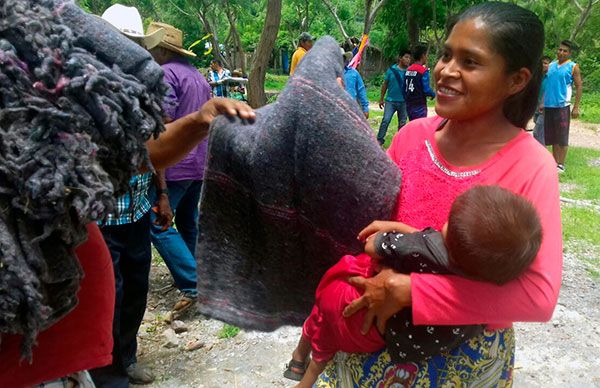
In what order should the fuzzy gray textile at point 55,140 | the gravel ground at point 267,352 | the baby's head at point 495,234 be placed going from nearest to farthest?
the fuzzy gray textile at point 55,140, the baby's head at point 495,234, the gravel ground at point 267,352

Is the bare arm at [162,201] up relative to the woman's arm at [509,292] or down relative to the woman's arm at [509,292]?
down

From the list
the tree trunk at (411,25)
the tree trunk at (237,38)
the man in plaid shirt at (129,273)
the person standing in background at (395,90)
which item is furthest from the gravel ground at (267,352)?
the tree trunk at (411,25)

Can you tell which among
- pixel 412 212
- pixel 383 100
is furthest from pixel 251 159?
pixel 383 100

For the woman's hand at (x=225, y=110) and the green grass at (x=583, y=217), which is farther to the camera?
the green grass at (x=583, y=217)

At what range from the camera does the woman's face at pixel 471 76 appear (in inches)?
55.4

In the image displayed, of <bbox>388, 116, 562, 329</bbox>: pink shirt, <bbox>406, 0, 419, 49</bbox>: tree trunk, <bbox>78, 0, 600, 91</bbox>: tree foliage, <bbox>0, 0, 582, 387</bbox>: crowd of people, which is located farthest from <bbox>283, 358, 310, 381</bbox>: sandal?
<bbox>406, 0, 419, 49</bbox>: tree trunk

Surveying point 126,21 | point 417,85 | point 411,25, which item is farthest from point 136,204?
point 411,25

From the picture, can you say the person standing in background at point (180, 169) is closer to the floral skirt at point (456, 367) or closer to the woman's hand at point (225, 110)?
the woman's hand at point (225, 110)

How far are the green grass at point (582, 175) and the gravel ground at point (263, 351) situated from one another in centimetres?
319

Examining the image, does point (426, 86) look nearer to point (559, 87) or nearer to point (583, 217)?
point (559, 87)

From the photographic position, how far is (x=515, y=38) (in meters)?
1.39

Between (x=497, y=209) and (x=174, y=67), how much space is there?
111 inches

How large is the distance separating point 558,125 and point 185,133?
25.4 ft

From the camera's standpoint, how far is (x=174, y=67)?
3.54 metres
